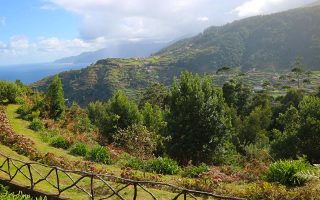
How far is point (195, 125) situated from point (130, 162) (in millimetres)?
9700

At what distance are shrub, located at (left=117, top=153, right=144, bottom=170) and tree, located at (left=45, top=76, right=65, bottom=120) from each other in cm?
1455

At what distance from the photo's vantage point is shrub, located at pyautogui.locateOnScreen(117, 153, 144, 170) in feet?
67.4

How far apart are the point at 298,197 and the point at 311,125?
16482 millimetres

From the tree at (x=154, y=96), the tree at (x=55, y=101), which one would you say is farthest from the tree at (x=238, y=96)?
the tree at (x=55, y=101)

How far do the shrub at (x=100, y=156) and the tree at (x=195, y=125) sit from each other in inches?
325

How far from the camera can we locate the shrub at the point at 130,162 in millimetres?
20547

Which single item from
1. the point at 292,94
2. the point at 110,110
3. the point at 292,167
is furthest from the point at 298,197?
the point at 292,94

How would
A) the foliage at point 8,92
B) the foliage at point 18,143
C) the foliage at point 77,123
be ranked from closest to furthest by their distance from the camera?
the foliage at point 18,143, the foliage at point 77,123, the foliage at point 8,92

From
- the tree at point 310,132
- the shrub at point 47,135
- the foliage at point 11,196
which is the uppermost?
the foliage at point 11,196

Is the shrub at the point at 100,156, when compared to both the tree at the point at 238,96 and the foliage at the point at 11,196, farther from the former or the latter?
the tree at the point at 238,96

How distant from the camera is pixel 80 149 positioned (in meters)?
23.5

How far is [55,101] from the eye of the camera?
117 feet

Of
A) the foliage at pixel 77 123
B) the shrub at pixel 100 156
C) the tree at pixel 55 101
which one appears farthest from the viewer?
the tree at pixel 55 101

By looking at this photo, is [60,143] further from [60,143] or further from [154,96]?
[154,96]
